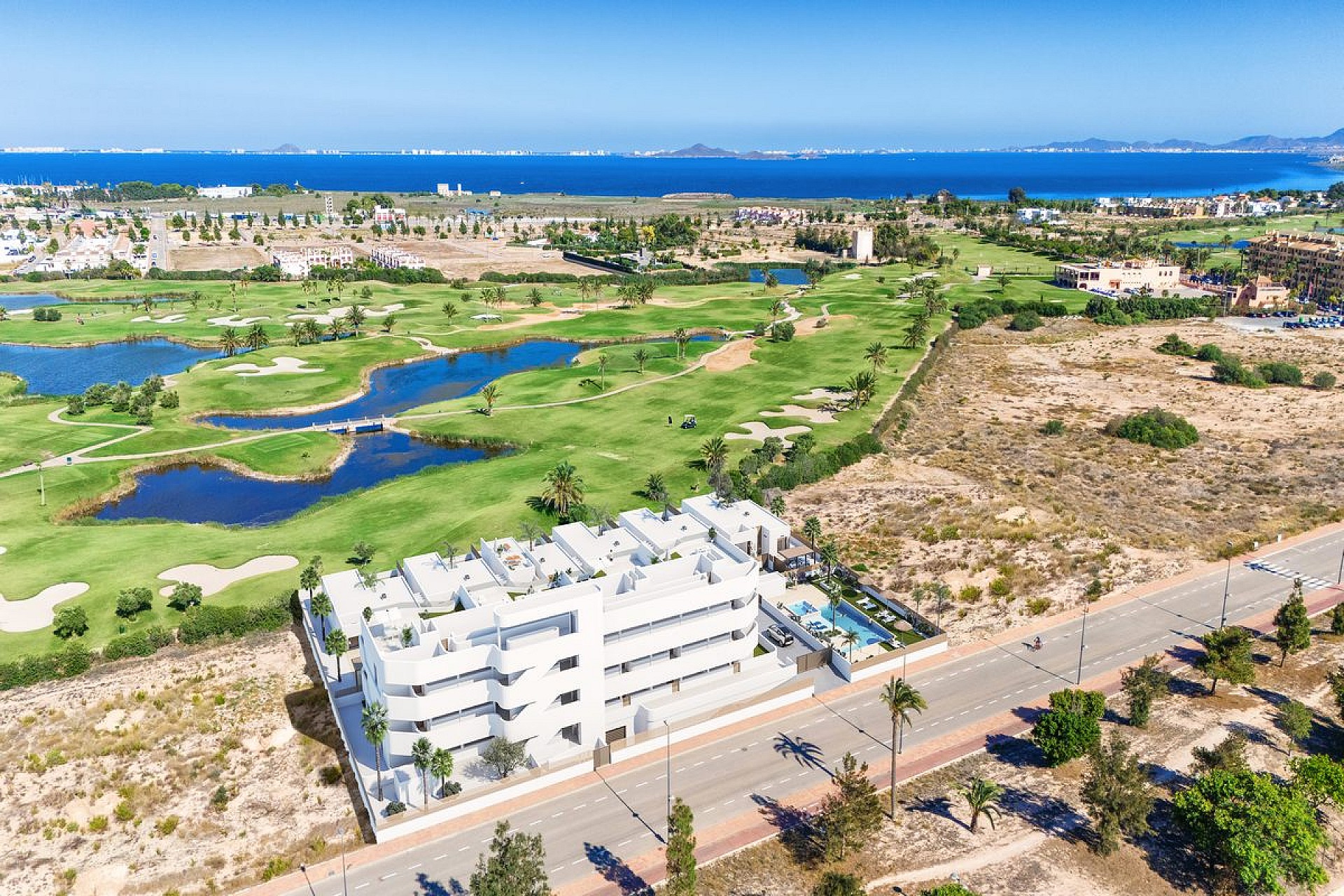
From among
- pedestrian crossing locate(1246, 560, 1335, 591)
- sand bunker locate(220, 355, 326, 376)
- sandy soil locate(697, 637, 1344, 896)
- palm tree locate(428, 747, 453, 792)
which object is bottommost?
sandy soil locate(697, 637, 1344, 896)

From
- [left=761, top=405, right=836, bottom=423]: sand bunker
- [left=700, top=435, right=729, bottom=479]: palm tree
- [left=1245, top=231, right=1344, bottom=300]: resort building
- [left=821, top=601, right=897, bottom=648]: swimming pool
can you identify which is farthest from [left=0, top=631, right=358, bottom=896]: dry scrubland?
[left=1245, top=231, right=1344, bottom=300]: resort building

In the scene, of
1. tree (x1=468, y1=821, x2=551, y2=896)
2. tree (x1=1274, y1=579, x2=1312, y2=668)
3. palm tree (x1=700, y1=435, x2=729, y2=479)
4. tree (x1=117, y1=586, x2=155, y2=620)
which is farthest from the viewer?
palm tree (x1=700, y1=435, x2=729, y2=479)

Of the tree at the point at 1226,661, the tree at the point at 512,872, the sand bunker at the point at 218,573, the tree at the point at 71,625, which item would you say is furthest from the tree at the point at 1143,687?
the tree at the point at 71,625

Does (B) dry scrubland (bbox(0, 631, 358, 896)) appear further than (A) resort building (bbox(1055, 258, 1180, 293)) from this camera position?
No

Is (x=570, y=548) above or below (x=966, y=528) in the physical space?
above

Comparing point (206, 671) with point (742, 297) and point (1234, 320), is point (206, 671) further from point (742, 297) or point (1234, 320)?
point (1234, 320)

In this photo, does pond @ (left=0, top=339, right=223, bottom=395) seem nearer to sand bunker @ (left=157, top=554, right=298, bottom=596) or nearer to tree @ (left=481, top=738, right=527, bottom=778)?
sand bunker @ (left=157, top=554, right=298, bottom=596)

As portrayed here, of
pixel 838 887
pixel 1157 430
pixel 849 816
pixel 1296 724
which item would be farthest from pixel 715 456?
pixel 1157 430

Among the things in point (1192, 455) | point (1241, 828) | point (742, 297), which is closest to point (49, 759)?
point (1241, 828)
